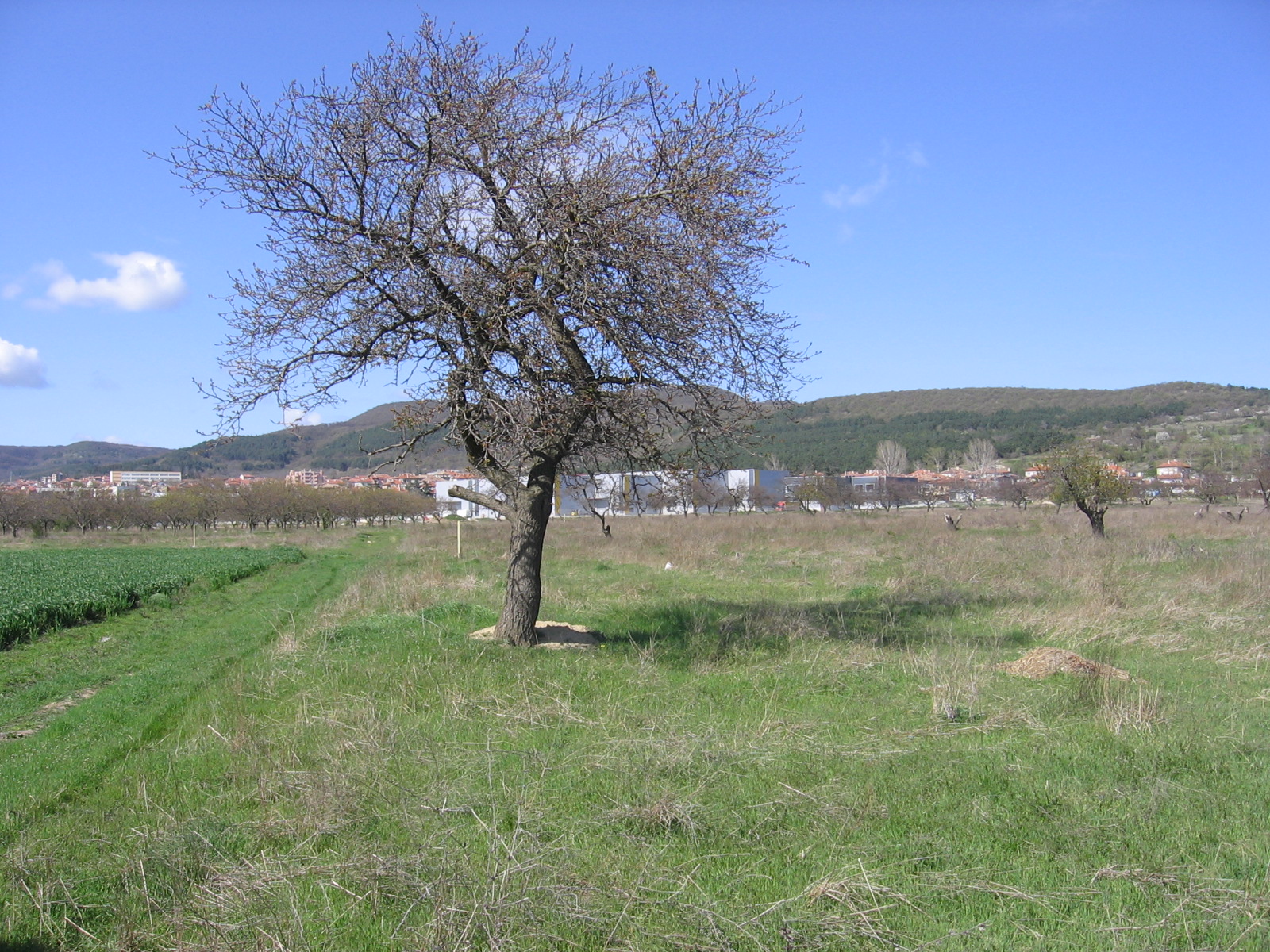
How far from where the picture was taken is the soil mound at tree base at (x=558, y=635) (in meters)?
10.9

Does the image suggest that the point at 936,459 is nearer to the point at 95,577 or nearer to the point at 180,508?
the point at 180,508

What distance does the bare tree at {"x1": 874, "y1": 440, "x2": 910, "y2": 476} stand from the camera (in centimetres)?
12056

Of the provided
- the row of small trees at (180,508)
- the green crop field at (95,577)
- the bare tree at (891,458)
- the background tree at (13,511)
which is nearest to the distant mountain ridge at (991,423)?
the bare tree at (891,458)

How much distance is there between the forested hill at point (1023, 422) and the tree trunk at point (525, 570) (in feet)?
316

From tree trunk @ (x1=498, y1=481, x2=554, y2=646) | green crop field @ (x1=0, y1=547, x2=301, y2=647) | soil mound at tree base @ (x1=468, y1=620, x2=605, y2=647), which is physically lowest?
green crop field @ (x1=0, y1=547, x2=301, y2=647)

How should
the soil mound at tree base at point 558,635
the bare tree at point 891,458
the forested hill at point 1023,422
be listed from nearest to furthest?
the soil mound at tree base at point 558,635 → the forested hill at point 1023,422 → the bare tree at point 891,458

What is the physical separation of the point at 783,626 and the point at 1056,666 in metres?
3.70

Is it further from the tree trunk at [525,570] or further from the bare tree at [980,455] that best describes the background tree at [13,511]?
the bare tree at [980,455]

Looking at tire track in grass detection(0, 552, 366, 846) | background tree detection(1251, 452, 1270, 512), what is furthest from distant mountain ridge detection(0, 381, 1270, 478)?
tire track in grass detection(0, 552, 366, 846)

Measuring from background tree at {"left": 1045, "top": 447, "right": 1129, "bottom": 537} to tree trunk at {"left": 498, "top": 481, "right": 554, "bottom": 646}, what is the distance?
27.9 m

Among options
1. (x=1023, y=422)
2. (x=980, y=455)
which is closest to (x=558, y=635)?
(x=980, y=455)

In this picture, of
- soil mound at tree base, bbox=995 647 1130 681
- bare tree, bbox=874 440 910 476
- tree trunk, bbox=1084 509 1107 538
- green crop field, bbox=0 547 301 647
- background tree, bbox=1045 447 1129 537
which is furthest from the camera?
bare tree, bbox=874 440 910 476

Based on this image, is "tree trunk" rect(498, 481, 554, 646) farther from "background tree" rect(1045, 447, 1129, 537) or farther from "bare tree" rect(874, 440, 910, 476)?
"bare tree" rect(874, 440, 910, 476)

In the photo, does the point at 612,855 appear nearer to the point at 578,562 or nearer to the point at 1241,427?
the point at 578,562
